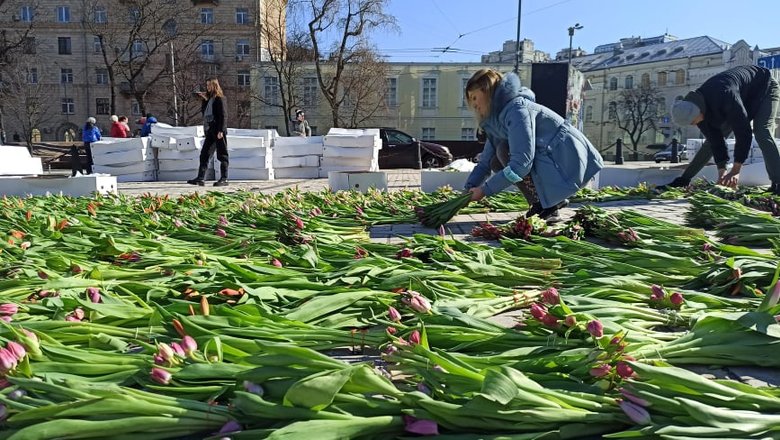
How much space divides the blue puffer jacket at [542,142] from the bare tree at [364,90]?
3893cm

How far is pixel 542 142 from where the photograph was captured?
514 cm

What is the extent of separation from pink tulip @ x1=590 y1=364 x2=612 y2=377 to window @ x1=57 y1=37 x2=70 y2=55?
220 feet

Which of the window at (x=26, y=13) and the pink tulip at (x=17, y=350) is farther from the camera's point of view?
the window at (x=26, y=13)

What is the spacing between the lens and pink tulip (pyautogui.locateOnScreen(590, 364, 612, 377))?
1.54 meters

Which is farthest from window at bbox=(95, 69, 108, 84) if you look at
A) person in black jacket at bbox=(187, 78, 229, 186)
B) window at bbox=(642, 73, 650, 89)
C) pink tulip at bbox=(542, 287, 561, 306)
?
pink tulip at bbox=(542, 287, 561, 306)

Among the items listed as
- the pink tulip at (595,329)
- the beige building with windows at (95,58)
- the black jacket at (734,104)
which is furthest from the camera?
the beige building with windows at (95,58)

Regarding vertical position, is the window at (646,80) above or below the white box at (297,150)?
above

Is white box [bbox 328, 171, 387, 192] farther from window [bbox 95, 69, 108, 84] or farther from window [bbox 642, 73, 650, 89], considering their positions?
window [bbox 642, 73, 650, 89]

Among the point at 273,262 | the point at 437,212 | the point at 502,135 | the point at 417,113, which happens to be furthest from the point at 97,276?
the point at 417,113

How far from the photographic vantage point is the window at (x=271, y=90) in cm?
5251

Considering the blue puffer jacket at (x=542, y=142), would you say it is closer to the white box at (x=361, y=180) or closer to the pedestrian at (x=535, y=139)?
the pedestrian at (x=535, y=139)

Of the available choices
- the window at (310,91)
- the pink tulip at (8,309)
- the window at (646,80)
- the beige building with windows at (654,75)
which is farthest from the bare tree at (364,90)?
the pink tulip at (8,309)

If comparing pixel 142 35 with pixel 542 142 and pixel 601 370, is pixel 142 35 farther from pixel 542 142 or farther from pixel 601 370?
pixel 601 370

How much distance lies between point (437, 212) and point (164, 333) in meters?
3.36
